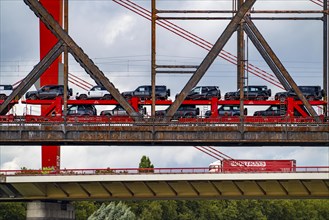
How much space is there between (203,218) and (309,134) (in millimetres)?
74954


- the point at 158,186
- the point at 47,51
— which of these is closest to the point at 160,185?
the point at 158,186

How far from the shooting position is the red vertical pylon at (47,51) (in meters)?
120

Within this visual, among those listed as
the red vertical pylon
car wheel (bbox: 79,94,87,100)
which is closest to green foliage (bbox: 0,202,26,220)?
the red vertical pylon

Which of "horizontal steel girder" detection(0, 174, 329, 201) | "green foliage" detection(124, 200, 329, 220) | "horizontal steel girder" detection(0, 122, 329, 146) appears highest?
"horizontal steel girder" detection(0, 122, 329, 146)

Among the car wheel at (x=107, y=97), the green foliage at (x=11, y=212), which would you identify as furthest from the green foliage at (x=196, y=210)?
the car wheel at (x=107, y=97)

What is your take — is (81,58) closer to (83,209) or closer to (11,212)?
(11,212)

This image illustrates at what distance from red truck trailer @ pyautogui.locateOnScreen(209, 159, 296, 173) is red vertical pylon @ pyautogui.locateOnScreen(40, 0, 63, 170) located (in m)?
27.5

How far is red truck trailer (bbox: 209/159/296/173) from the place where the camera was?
303 ft

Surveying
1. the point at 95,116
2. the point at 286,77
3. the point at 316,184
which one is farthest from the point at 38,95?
the point at 316,184

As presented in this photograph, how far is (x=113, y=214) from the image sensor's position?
14012 cm

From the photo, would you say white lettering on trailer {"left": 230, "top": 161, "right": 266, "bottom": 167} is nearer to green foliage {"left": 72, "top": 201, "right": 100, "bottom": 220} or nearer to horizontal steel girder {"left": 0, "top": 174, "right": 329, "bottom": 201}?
horizontal steel girder {"left": 0, "top": 174, "right": 329, "bottom": 201}

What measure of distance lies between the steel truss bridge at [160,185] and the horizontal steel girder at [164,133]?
1034 cm

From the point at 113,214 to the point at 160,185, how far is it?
4737 centimetres

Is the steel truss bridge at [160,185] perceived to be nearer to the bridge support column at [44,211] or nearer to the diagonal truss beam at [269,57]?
the bridge support column at [44,211]
